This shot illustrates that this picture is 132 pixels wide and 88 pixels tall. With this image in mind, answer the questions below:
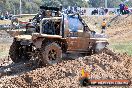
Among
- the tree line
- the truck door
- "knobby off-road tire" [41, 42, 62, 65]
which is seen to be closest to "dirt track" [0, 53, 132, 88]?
"knobby off-road tire" [41, 42, 62, 65]

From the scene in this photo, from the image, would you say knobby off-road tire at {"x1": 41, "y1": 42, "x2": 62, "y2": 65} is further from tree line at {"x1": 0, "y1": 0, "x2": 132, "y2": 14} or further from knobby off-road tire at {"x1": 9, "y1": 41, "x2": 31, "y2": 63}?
tree line at {"x1": 0, "y1": 0, "x2": 132, "y2": 14}

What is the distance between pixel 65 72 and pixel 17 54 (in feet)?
12.4

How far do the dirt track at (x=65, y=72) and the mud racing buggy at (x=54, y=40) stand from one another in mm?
765

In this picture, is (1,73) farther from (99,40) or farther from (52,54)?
(99,40)

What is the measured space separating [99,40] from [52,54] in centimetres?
265

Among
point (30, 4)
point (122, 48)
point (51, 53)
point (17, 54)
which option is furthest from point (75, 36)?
point (30, 4)

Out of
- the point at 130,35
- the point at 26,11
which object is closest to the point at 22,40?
the point at 130,35

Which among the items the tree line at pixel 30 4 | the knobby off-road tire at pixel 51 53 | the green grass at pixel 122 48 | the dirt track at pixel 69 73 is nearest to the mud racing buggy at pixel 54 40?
the knobby off-road tire at pixel 51 53

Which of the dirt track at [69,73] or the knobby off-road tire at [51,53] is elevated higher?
the knobby off-road tire at [51,53]

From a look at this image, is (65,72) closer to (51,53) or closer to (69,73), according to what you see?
(69,73)

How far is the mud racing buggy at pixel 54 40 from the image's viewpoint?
50.7 feet

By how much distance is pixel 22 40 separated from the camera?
1593 centimetres

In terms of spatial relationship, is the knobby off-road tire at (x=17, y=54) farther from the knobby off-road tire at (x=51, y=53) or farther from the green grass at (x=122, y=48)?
the green grass at (x=122, y=48)

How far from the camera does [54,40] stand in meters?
16.0
